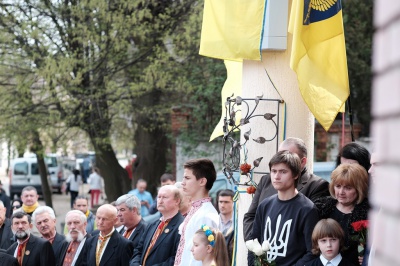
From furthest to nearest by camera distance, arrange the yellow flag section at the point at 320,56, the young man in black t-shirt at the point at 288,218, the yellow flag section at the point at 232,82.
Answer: the yellow flag section at the point at 232,82 < the yellow flag section at the point at 320,56 < the young man in black t-shirt at the point at 288,218

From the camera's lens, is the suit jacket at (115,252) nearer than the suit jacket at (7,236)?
Yes

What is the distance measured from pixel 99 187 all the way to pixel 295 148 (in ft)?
72.4

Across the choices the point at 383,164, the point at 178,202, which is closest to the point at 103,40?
the point at 178,202

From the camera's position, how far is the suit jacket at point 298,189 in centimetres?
632

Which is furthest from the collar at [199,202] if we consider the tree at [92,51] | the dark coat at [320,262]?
the tree at [92,51]

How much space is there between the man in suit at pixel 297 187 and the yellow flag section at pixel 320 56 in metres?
0.65

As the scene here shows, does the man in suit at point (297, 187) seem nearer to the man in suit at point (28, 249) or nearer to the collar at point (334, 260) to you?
the collar at point (334, 260)

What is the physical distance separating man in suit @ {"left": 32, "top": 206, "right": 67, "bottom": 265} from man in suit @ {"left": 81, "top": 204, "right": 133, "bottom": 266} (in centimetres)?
82

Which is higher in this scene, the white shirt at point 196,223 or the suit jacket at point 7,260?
the white shirt at point 196,223

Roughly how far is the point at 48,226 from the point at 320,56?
4.11 meters

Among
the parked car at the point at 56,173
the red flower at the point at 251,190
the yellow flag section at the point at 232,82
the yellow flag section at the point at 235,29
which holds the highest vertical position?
the yellow flag section at the point at 235,29

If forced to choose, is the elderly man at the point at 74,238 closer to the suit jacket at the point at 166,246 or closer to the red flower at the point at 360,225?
the suit jacket at the point at 166,246

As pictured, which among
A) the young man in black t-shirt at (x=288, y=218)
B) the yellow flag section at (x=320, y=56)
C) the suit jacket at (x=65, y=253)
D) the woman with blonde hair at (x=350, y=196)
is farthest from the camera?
the suit jacket at (x=65, y=253)

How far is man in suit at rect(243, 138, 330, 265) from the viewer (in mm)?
6219
